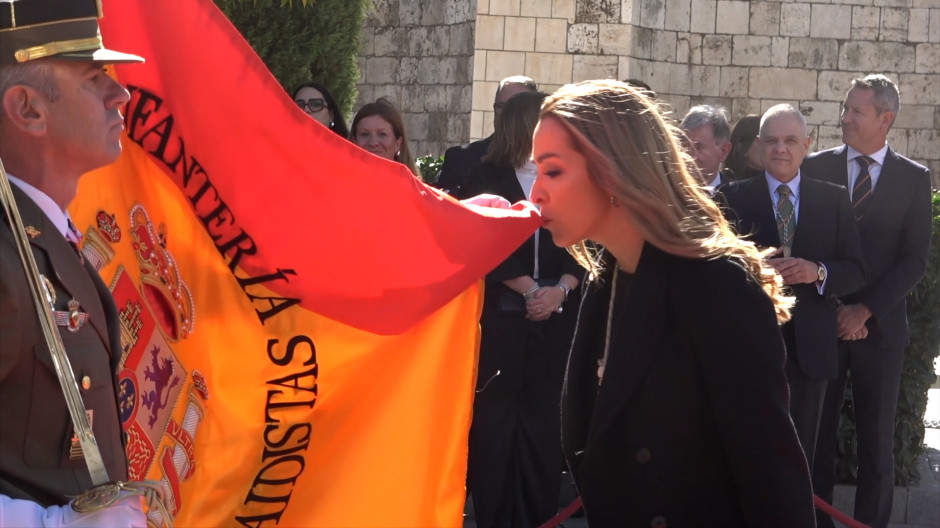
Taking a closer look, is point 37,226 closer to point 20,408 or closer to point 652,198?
point 20,408

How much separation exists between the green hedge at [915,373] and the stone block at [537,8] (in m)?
10.4

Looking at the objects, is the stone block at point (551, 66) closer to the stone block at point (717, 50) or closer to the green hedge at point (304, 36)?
the stone block at point (717, 50)

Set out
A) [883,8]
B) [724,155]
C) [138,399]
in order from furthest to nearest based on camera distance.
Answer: [883,8] → [724,155] → [138,399]

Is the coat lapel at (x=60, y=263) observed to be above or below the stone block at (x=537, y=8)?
below

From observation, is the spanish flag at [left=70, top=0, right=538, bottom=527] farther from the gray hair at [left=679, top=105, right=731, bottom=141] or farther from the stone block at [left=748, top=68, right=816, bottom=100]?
the stone block at [left=748, top=68, right=816, bottom=100]

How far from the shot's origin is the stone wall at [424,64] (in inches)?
724

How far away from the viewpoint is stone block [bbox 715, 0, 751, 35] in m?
18.9

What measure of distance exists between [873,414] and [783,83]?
12849mm

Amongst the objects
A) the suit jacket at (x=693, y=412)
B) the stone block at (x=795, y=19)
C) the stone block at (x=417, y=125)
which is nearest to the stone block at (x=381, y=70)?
the stone block at (x=417, y=125)

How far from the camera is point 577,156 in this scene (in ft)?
9.32

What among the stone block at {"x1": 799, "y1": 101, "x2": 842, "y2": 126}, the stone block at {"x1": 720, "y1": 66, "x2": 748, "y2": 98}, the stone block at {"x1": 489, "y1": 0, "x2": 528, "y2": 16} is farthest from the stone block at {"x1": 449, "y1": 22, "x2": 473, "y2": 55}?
the stone block at {"x1": 799, "y1": 101, "x2": 842, "y2": 126}

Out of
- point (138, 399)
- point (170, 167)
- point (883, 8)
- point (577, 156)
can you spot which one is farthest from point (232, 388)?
point (883, 8)

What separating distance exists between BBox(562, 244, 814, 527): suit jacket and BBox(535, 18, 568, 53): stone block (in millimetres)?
14863

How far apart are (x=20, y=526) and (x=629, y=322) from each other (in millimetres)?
1309
